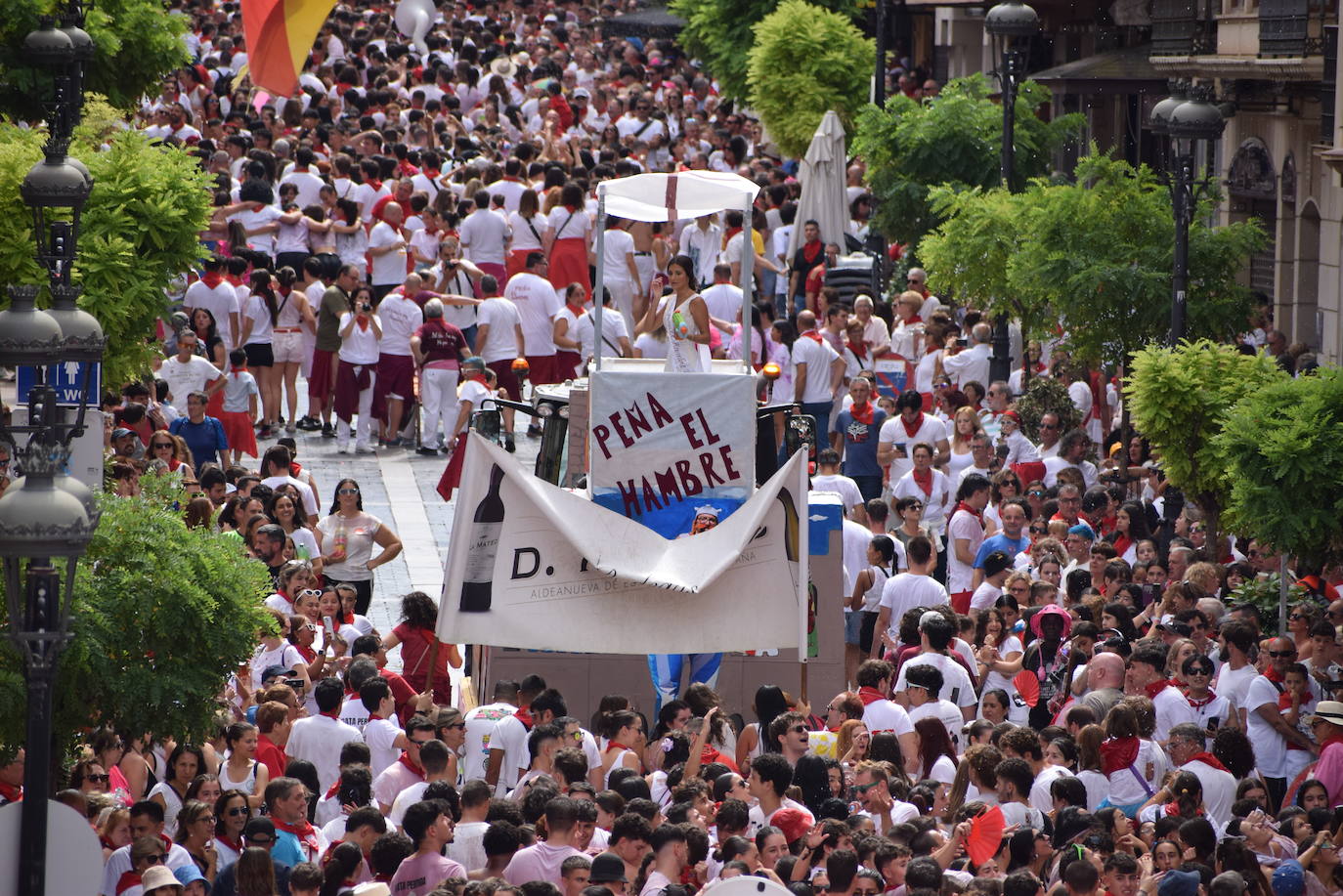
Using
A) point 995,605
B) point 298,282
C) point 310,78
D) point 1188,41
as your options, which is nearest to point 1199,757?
point 995,605

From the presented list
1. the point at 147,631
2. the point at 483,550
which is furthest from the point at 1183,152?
the point at 147,631

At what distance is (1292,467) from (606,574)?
4.17 m

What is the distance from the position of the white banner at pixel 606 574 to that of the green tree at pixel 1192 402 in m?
3.45

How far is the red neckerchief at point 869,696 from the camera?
39.9ft

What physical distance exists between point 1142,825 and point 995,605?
12.1 ft

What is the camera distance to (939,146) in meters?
25.3

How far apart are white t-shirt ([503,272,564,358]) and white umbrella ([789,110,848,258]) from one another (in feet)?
18.5

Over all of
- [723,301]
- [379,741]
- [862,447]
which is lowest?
[379,741]

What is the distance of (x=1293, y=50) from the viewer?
2395 cm

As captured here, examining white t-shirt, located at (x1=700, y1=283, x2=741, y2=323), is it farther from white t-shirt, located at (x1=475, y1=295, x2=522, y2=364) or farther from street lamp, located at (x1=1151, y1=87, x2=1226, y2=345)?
street lamp, located at (x1=1151, y1=87, x2=1226, y2=345)

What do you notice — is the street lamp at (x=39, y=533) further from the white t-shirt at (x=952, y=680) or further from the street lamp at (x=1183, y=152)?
the street lamp at (x=1183, y=152)

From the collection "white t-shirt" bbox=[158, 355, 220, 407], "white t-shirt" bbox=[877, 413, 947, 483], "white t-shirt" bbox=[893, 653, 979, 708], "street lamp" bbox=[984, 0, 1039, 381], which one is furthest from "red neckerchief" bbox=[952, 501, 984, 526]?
"white t-shirt" bbox=[158, 355, 220, 407]

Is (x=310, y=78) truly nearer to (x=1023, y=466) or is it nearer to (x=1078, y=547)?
(x=1023, y=466)

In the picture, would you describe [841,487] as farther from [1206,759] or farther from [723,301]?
[723,301]
